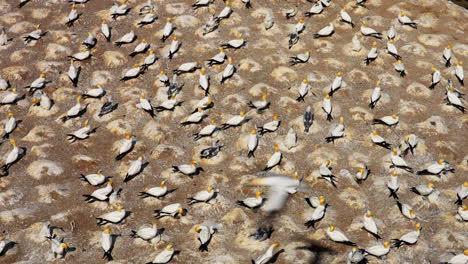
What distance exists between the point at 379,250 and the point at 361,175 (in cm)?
278

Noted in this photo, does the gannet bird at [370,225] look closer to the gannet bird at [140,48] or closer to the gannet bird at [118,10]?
the gannet bird at [140,48]


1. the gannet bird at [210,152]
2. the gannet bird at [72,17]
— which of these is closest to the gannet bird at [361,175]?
the gannet bird at [210,152]

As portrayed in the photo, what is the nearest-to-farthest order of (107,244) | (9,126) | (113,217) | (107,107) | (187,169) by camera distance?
(107,244) → (113,217) → (187,169) → (9,126) → (107,107)

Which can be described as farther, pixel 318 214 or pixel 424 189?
pixel 424 189

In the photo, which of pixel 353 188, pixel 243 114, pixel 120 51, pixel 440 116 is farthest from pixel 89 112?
pixel 440 116

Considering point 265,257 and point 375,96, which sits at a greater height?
point 265,257

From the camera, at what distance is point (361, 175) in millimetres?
14727

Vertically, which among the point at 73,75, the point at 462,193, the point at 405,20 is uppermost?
the point at 73,75

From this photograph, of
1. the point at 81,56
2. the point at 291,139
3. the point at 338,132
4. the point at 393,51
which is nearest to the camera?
the point at 291,139

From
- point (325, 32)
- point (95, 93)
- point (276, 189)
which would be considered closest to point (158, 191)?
point (276, 189)

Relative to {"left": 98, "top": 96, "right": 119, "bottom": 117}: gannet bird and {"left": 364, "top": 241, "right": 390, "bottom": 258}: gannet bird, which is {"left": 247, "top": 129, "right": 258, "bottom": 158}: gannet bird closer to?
{"left": 364, "top": 241, "right": 390, "bottom": 258}: gannet bird

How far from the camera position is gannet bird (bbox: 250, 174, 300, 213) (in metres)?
14.0

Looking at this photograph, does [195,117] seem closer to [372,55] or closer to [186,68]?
[186,68]

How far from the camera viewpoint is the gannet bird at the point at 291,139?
15.6 meters
